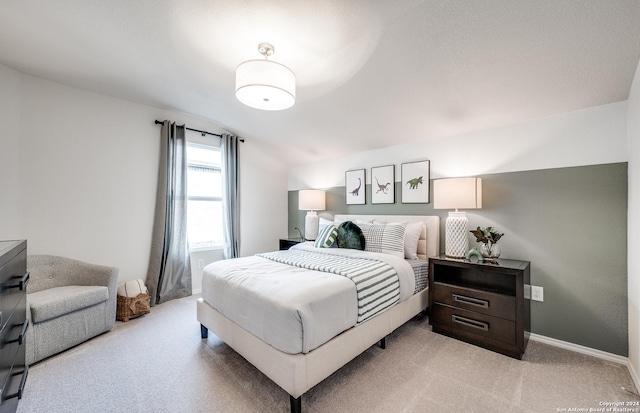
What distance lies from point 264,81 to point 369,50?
0.89 metres

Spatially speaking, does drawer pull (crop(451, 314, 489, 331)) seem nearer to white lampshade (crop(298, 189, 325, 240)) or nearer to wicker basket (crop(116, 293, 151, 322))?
white lampshade (crop(298, 189, 325, 240))

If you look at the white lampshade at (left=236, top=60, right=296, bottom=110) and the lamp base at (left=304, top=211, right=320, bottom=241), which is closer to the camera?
the white lampshade at (left=236, top=60, right=296, bottom=110)

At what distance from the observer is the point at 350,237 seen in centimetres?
298

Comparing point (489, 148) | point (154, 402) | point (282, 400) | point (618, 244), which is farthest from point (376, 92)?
point (154, 402)

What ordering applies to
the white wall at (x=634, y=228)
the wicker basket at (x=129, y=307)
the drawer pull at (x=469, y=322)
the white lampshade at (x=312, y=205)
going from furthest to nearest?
the white lampshade at (x=312, y=205), the wicker basket at (x=129, y=307), the drawer pull at (x=469, y=322), the white wall at (x=634, y=228)

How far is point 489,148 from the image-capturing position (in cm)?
267

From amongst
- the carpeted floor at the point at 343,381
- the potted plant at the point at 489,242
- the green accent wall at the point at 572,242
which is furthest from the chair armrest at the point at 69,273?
the green accent wall at the point at 572,242

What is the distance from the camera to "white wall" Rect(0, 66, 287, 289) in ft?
7.98

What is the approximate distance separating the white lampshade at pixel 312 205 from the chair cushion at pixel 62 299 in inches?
102

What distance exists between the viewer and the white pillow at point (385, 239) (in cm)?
279

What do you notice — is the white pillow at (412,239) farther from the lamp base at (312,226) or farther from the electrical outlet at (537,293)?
the lamp base at (312,226)

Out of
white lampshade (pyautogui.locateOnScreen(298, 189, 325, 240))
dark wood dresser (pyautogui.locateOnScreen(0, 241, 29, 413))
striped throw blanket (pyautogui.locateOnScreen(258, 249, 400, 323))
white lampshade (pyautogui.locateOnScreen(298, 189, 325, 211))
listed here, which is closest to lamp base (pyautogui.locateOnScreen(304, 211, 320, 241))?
white lampshade (pyautogui.locateOnScreen(298, 189, 325, 240))

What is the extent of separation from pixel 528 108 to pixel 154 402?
3.61 metres

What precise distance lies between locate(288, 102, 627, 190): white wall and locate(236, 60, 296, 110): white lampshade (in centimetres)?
194
